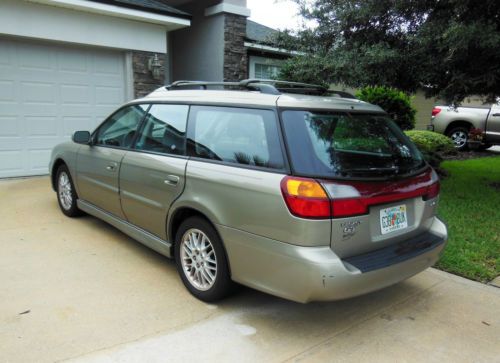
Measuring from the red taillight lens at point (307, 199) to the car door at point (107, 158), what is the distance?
2205 millimetres

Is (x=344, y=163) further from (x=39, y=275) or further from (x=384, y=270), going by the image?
(x=39, y=275)

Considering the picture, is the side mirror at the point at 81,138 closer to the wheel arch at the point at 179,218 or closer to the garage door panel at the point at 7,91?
the wheel arch at the point at 179,218

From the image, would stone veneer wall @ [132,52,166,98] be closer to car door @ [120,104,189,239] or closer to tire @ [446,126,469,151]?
car door @ [120,104,189,239]

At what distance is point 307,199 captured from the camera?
9.09 ft

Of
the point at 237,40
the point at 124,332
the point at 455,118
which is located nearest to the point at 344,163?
the point at 124,332

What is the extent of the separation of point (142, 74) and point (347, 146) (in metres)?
7.00

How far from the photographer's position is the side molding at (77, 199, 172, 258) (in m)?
3.91

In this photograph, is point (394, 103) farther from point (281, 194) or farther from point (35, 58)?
point (281, 194)

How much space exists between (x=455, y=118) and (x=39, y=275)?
1334cm

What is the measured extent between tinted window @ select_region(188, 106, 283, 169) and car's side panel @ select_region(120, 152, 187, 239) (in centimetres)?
26

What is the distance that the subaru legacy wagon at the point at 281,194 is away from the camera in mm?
2809

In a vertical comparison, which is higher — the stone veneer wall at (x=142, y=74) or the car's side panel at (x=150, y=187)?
the stone veneer wall at (x=142, y=74)

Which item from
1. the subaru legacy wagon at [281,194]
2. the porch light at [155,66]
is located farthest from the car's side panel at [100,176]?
the porch light at [155,66]

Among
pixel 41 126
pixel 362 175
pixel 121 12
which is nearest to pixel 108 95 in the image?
pixel 41 126
